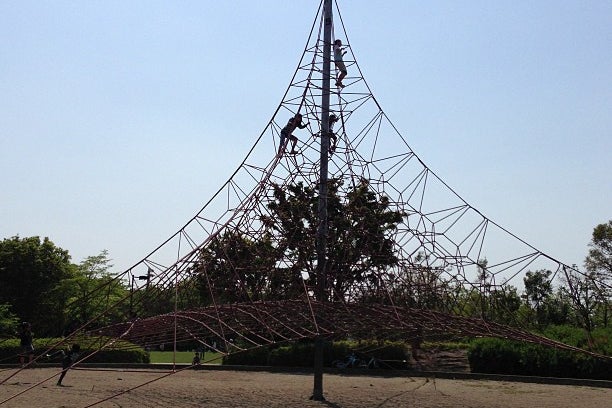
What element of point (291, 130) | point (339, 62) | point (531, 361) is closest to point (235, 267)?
point (291, 130)

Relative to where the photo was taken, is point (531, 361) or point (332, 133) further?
point (531, 361)

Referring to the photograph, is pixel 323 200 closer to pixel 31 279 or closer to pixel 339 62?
pixel 339 62

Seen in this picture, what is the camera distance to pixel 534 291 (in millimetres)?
41156

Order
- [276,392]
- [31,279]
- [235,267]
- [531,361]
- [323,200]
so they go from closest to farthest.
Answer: [235,267], [323,200], [276,392], [531,361], [31,279]

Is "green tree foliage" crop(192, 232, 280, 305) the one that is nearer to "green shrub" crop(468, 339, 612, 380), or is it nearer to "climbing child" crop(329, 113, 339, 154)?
"climbing child" crop(329, 113, 339, 154)

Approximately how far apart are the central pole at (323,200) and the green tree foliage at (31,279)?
23422mm

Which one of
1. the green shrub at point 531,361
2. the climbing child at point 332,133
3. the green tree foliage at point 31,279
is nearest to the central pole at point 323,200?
the climbing child at point 332,133

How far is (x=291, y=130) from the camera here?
45.6ft

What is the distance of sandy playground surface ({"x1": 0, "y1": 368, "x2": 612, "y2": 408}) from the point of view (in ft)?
40.8

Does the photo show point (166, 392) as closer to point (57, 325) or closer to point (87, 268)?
point (57, 325)

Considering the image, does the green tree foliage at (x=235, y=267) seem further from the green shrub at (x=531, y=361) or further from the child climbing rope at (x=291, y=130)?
the green shrub at (x=531, y=361)

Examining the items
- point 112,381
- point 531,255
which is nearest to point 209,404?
point 112,381

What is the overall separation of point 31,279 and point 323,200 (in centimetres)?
2522

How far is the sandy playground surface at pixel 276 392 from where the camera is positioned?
12.4 metres
